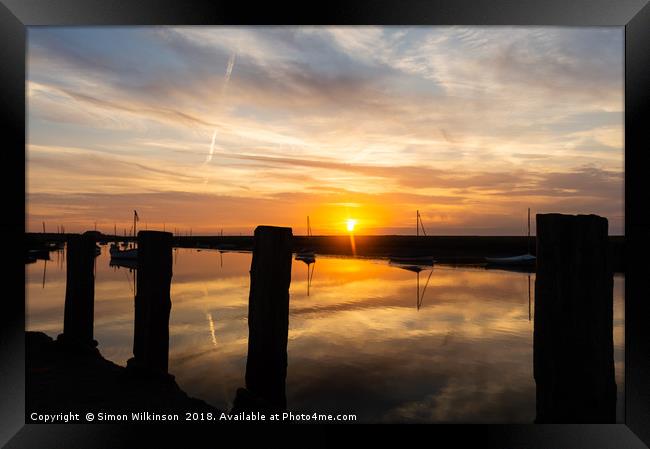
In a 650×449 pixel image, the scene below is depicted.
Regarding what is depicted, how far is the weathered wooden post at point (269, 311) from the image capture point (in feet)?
14.7

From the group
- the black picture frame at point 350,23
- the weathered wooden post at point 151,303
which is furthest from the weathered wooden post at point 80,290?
the black picture frame at point 350,23

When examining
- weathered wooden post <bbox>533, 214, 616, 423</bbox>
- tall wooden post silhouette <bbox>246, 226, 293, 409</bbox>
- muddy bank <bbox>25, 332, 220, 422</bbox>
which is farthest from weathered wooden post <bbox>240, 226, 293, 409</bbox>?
weathered wooden post <bbox>533, 214, 616, 423</bbox>

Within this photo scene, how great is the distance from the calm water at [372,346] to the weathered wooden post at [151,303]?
61.2 inches

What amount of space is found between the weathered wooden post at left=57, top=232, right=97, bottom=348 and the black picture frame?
17.1 ft

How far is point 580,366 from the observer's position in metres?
3.23

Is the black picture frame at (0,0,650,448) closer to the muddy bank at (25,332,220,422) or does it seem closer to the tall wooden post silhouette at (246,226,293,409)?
the tall wooden post silhouette at (246,226,293,409)

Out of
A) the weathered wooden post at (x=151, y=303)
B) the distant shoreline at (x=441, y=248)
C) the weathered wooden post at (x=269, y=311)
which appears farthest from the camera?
the distant shoreline at (x=441, y=248)

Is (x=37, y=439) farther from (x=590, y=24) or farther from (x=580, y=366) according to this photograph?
(x=590, y=24)

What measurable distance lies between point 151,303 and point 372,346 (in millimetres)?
6704

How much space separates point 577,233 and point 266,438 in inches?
100

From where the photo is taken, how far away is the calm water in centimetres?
766

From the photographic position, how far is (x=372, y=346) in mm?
11445

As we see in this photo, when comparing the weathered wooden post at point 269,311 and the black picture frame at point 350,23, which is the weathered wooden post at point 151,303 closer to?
the weathered wooden post at point 269,311

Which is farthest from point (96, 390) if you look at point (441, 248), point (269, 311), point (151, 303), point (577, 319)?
point (441, 248)
